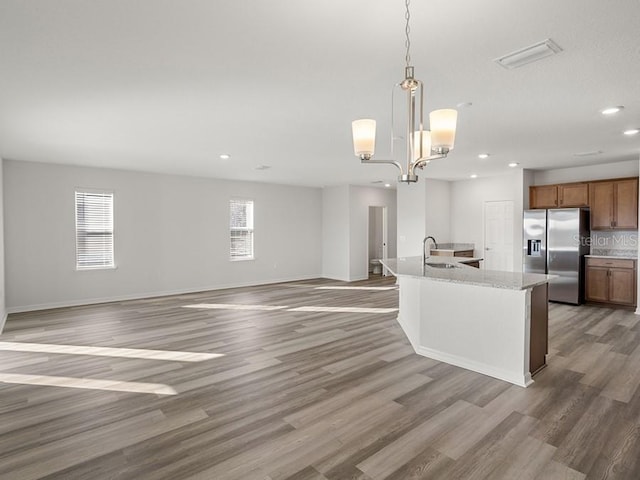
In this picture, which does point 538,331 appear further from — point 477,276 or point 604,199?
point 604,199

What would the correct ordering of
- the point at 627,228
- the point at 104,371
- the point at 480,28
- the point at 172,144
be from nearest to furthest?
the point at 480,28, the point at 104,371, the point at 172,144, the point at 627,228

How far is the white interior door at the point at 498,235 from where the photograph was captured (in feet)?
26.5

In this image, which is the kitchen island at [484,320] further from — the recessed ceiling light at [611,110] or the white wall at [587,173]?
the white wall at [587,173]

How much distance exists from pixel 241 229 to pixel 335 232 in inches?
98.1

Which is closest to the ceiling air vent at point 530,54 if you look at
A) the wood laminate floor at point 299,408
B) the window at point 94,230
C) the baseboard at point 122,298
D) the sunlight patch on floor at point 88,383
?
the wood laminate floor at point 299,408

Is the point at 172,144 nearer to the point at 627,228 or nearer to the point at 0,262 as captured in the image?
the point at 0,262

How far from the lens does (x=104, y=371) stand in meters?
3.70

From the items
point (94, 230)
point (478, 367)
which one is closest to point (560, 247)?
point (478, 367)

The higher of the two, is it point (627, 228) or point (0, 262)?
point (627, 228)

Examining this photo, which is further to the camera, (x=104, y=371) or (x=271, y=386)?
(x=104, y=371)

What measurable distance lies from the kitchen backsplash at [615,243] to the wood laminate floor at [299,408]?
1.97 meters

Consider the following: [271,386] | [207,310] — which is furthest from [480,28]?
[207,310]

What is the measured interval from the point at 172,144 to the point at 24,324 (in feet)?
11.2

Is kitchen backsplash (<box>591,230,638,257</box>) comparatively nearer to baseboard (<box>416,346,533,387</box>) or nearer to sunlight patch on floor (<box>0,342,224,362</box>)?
baseboard (<box>416,346,533,387</box>)
